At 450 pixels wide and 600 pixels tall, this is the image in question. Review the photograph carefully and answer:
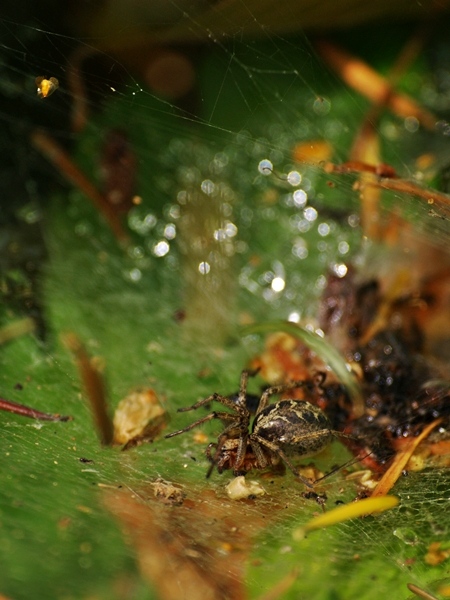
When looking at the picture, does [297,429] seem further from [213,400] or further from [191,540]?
[191,540]

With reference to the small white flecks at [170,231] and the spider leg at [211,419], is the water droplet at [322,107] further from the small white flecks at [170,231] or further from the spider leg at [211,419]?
the spider leg at [211,419]

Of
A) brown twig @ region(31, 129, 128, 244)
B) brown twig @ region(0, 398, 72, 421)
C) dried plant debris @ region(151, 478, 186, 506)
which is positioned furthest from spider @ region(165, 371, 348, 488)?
brown twig @ region(31, 129, 128, 244)

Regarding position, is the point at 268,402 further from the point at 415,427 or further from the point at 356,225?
the point at 356,225

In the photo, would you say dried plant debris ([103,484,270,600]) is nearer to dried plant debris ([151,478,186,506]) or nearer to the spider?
dried plant debris ([151,478,186,506])

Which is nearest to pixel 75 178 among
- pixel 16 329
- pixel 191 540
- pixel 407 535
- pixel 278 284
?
pixel 16 329

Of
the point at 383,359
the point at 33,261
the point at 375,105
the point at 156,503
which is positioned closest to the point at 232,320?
the point at 383,359

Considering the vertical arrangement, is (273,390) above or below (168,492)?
above
